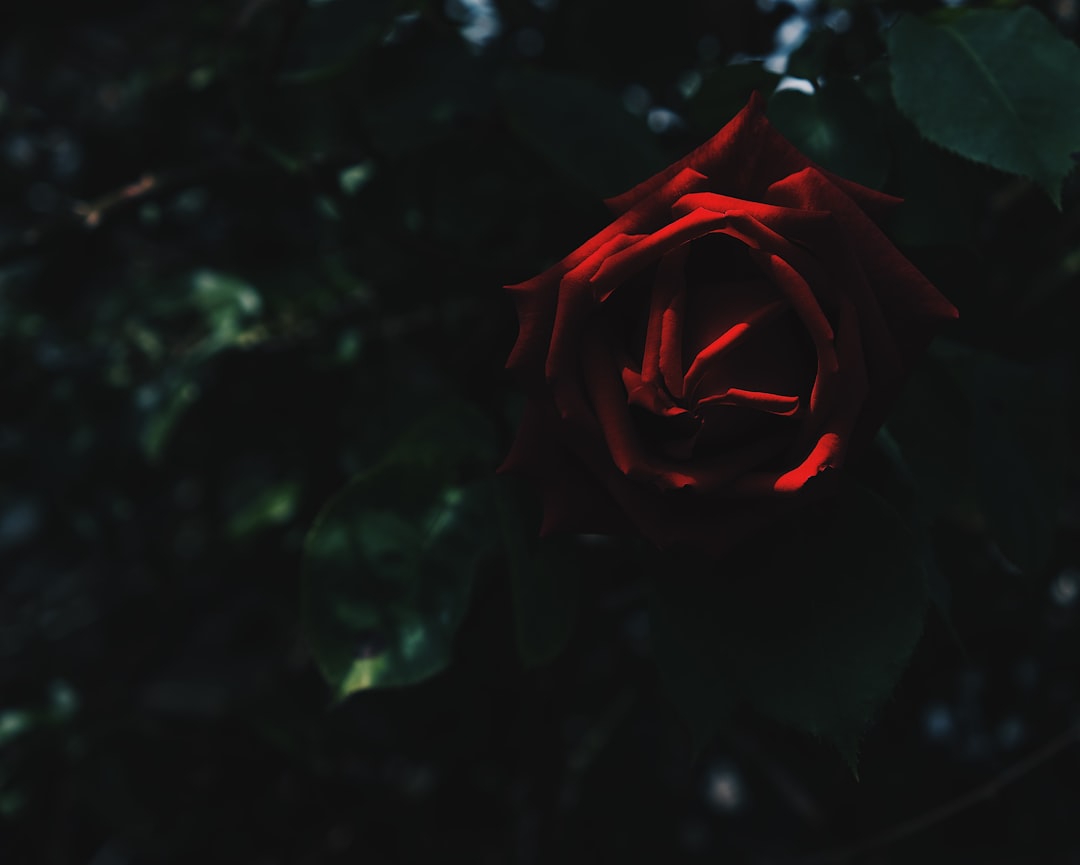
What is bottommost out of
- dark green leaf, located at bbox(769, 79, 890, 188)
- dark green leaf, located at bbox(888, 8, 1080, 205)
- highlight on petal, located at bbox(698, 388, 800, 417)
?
highlight on petal, located at bbox(698, 388, 800, 417)

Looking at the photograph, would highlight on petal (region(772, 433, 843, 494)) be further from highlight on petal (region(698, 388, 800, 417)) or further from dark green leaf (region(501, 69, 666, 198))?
dark green leaf (region(501, 69, 666, 198))

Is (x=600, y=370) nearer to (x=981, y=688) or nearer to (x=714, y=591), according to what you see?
(x=714, y=591)

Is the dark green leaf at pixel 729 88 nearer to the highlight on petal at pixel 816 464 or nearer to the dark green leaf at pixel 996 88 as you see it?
the dark green leaf at pixel 996 88

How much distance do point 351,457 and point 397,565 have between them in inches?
12.7

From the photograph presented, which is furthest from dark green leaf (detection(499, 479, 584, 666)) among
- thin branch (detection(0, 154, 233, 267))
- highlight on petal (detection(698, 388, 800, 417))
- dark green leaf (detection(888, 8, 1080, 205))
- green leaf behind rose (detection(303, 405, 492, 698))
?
thin branch (detection(0, 154, 233, 267))

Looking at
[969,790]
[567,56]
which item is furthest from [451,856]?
[567,56]

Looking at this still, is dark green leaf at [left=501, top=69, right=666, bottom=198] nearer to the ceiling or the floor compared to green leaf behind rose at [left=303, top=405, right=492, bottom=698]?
nearer to the ceiling

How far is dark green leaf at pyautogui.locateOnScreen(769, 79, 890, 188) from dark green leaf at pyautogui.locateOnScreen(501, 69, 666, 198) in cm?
12

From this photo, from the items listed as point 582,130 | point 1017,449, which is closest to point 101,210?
point 582,130

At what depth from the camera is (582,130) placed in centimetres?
71

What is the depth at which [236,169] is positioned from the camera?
901 mm

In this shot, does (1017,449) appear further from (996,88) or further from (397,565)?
(397,565)

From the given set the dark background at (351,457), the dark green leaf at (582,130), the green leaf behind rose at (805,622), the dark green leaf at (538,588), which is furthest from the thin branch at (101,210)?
the green leaf behind rose at (805,622)

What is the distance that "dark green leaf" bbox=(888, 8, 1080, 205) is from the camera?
53cm
